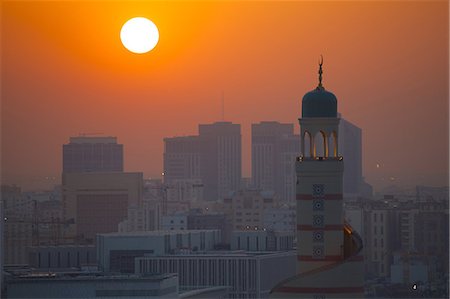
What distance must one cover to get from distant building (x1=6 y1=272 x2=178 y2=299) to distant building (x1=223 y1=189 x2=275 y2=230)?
52.5m

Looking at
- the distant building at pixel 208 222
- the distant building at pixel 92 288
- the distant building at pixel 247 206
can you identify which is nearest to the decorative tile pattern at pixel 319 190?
the distant building at pixel 92 288

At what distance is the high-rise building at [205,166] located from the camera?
403ft

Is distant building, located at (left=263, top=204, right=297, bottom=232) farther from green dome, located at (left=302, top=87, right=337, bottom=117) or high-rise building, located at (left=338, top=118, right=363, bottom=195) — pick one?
green dome, located at (left=302, top=87, right=337, bottom=117)

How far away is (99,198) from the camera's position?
331 ft

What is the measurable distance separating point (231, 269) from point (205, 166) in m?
68.6

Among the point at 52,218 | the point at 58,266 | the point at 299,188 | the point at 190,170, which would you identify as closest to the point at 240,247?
the point at 58,266

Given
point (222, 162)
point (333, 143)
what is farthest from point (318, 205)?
point (222, 162)

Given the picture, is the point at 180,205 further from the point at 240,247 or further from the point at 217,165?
the point at 240,247

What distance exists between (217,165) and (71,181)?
27409mm

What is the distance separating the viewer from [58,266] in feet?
225

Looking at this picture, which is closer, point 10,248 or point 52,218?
point 10,248

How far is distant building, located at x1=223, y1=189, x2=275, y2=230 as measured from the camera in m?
99.0

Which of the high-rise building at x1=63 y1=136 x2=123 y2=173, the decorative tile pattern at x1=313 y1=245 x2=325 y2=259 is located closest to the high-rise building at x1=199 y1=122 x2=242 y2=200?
the high-rise building at x1=63 y1=136 x2=123 y2=173

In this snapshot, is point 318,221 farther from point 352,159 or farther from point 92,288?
point 352,159
